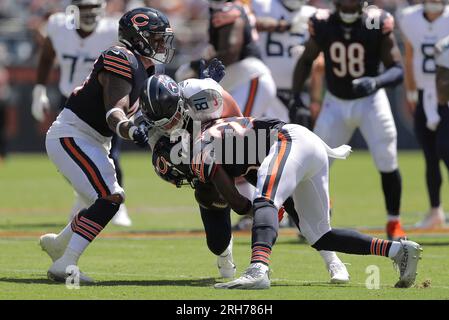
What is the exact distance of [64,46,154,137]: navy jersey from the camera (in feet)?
22.6

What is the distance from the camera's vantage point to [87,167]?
694 centimetres

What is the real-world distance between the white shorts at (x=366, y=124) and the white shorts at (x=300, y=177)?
2596mm

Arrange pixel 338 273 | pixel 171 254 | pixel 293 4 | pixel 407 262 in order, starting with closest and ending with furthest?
pixel 407 262 → pixel 338 273 → pixel 171 254 → pixel 293 4

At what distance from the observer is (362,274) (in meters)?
7.15

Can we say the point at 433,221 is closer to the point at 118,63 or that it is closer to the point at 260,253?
the point at 118,63

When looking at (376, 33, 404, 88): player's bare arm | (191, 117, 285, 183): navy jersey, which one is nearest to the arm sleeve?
(191, 117, 285, 183): navy jersey

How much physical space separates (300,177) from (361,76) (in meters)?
3.15

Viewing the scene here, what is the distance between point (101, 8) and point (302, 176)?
4.93 metres

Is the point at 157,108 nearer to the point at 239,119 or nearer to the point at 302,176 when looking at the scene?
the point at 239,119

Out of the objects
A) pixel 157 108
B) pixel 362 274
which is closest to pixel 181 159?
pixel 157 108

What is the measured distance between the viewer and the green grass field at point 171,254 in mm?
6137

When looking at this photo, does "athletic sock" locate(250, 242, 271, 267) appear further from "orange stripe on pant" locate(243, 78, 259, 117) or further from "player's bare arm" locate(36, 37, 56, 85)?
"player's bare arm" locate(36, 37, 56, 85)

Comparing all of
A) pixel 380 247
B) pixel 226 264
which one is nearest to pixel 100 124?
pixel 226 264

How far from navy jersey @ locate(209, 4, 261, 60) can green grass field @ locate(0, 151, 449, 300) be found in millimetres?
1757
